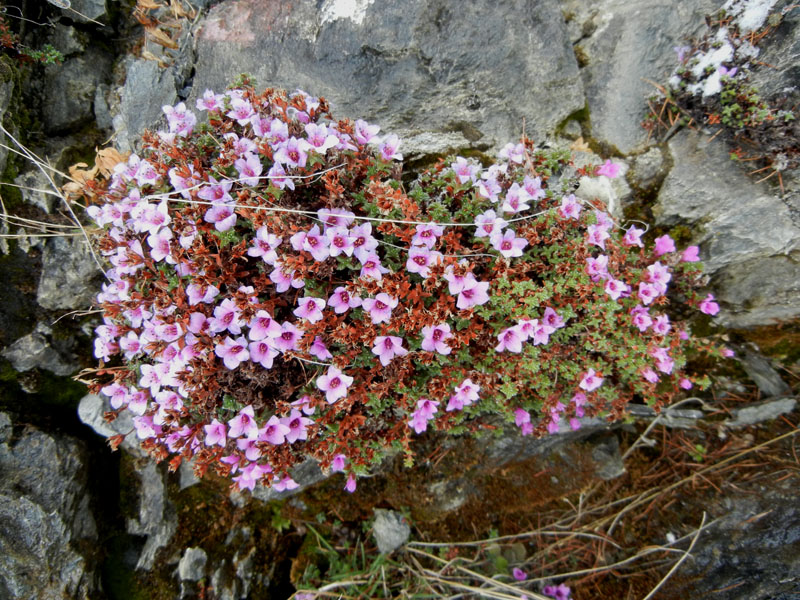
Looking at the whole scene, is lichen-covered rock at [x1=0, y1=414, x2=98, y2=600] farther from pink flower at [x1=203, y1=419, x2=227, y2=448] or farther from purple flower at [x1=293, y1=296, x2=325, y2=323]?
purple flower at [x1=293, y1=296, x2=325, y2=323]

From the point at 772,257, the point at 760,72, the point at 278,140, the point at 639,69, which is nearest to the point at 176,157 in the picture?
the point at 278,140

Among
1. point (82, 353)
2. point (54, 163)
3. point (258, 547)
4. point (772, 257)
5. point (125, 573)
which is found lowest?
point (125, 573)

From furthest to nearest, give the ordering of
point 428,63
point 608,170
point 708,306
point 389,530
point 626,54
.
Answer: point 389,530 → point 626,54 → point 428,63 → point 708,306 → point 608,170

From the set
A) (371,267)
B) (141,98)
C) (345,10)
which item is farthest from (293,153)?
(141,98)

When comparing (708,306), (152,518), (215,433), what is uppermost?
(708,306)

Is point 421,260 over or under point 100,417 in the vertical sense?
over

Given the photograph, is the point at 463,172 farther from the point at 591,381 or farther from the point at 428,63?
the point at 591,381

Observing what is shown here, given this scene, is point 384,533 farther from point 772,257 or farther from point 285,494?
point 772,257
